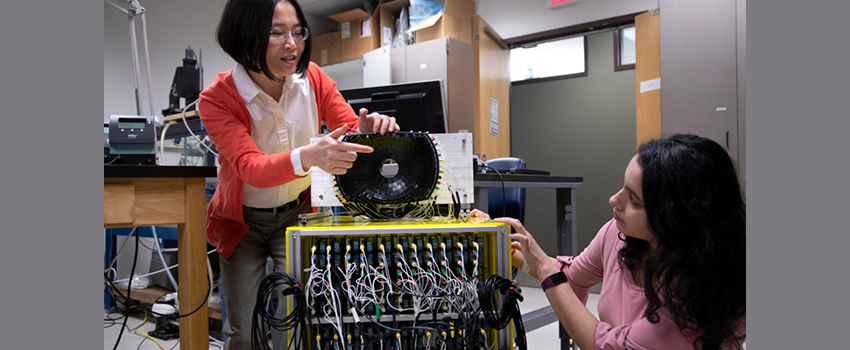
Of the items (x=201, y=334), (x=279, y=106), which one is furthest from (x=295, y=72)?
(x=201, y=334)

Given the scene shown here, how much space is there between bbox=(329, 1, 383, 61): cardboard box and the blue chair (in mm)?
2451

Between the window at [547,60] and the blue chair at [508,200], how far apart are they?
1.83 meters

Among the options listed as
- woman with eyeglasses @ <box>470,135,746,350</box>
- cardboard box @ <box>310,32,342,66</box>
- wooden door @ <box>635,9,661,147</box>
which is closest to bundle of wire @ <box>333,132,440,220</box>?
woman with eyeglasses @ <box>470,135,746,350</box>

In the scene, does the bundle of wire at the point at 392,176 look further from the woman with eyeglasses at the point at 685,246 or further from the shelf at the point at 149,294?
the shelf at the point at 149,294

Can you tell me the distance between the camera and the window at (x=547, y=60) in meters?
4.28

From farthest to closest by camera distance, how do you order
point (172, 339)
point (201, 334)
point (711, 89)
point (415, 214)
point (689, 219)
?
point (711, 89)
point (172, 339)
point (201, 334)
point (415, 214)
point (689, 219)

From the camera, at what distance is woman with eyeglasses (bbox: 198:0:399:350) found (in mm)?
1183

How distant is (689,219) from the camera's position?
81cm

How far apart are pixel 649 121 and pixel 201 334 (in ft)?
10.1

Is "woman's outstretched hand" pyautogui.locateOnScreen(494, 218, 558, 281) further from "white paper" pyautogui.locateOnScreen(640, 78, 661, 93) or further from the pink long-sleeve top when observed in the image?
"white paper" pyautogui.locateOnScreen(640, 78, 661, 93)

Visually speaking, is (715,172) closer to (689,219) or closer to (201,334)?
(689,219)

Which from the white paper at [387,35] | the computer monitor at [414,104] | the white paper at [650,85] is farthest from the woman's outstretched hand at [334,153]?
the white paper at [387,35]

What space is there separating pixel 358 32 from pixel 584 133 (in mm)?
2414

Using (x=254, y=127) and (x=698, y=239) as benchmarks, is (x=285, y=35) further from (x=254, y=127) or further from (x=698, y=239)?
(x=698, y=239)
